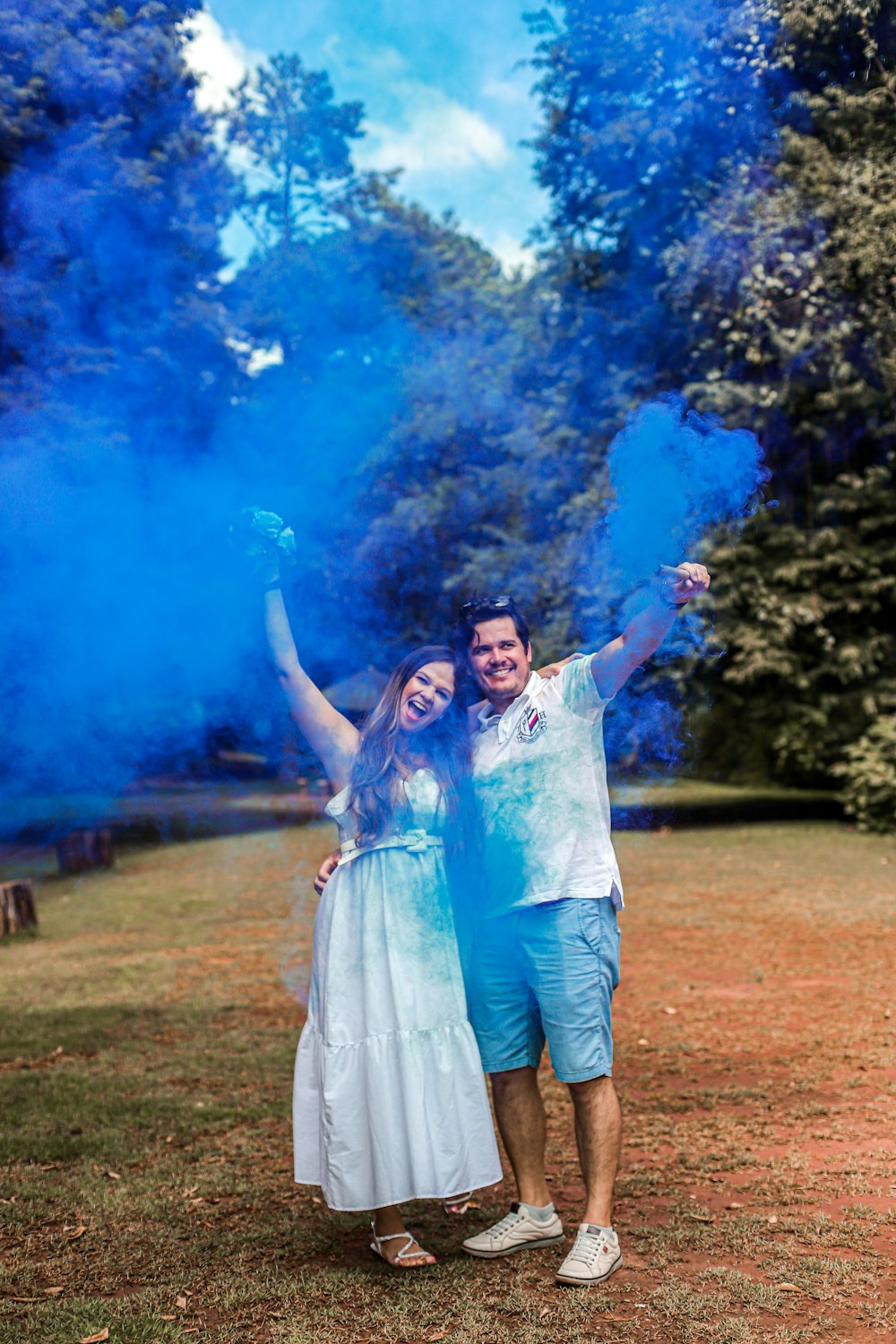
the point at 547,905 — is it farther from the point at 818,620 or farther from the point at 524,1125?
the point at 818,620

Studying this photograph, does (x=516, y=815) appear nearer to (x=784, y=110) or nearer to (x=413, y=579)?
(x=413, y=579)

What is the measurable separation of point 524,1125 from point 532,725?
118cm

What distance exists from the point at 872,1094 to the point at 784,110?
11.5m

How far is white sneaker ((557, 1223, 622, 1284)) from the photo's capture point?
316 cm

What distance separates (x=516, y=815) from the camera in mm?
3283

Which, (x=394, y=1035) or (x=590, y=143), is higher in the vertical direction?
(x=590, y=143)

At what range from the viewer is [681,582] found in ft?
9.89

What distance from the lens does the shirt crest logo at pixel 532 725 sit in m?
3.28

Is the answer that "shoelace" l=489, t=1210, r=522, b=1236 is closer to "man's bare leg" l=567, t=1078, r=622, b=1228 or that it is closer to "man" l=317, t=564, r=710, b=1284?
"man" l=317, t=564, r=710, b=1284

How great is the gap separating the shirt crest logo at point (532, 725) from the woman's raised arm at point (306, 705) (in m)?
0.48

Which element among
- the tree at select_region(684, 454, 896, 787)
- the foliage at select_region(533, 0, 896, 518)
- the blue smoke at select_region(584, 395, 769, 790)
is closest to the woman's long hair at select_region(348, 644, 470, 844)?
the blue smoke at select_region(584, 395, 769, 790)

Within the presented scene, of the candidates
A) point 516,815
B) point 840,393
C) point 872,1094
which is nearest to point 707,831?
point 840,393

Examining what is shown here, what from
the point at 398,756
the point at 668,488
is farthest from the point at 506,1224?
the point at 668,488

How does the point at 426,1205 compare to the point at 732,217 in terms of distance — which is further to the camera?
the point at 732,217
